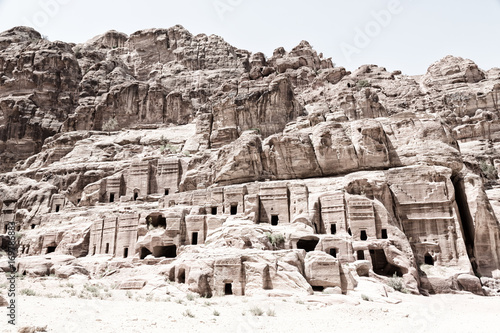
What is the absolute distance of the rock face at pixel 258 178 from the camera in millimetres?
32688

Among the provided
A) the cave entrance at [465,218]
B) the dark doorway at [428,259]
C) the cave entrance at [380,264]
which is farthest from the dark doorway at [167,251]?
the cave entrance at [465,218]

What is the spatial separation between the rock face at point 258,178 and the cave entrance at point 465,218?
18cm

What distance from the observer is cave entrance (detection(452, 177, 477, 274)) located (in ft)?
122

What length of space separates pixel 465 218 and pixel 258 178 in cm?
2075

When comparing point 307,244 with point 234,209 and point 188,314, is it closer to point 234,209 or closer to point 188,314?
point 234,209

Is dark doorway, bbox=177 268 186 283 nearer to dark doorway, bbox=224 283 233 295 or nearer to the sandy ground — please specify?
the sandy ground

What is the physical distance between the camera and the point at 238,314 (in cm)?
2044

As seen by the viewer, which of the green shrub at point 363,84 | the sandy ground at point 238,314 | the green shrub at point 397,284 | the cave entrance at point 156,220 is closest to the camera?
the sandy ground at point 238,314

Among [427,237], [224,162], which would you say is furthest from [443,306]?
[224,162]

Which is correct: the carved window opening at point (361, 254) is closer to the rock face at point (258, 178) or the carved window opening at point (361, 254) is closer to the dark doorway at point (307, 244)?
the rock face at point (258, 178)

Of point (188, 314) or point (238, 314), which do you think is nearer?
point (188, 314)

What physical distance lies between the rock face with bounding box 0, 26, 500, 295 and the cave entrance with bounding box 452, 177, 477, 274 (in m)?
0.18

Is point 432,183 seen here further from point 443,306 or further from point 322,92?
point 322,92

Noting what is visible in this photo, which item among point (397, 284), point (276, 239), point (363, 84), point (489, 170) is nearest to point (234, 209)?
point (276, 239)
